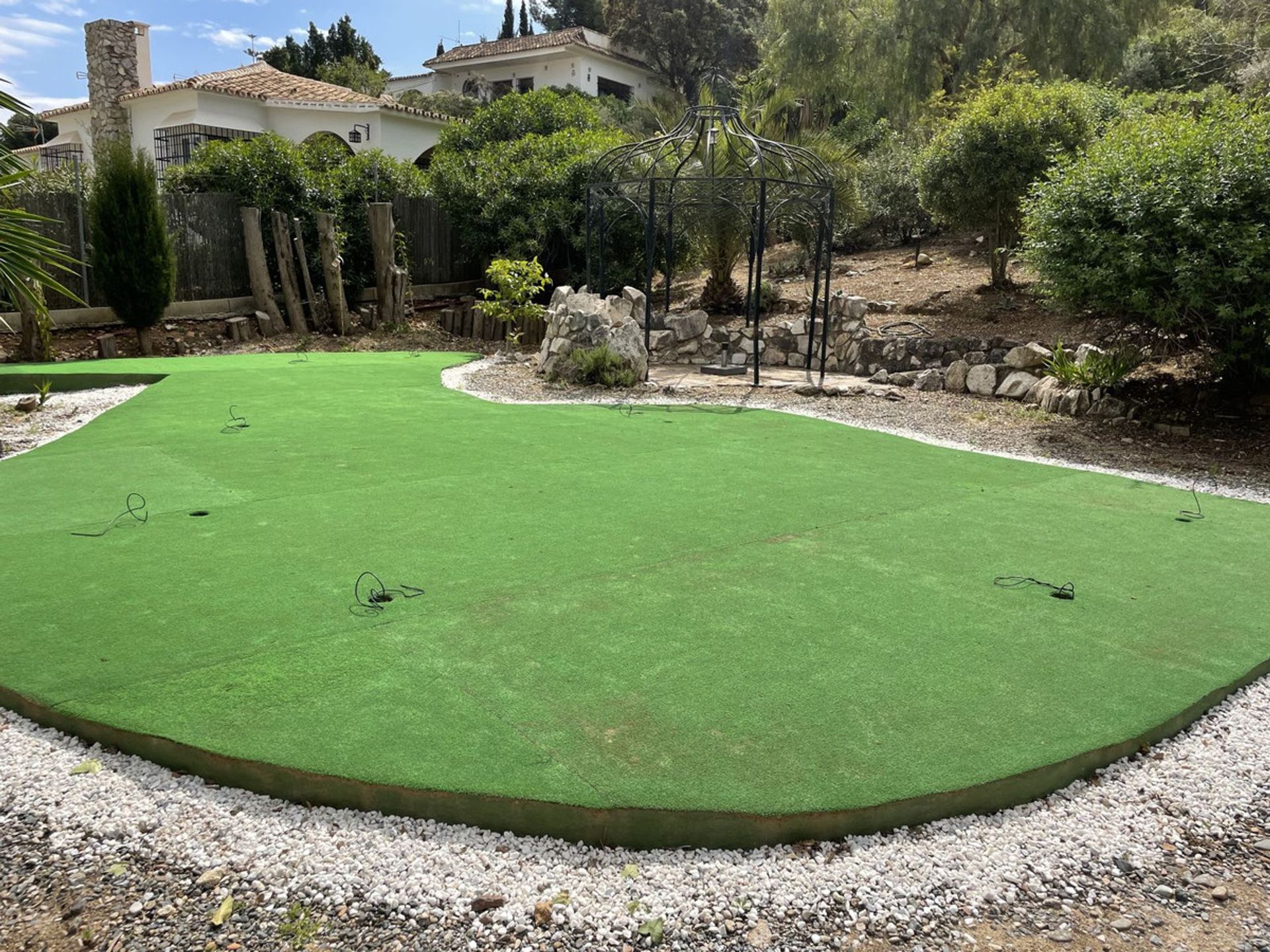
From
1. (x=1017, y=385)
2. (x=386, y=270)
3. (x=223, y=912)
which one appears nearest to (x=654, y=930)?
(x=223, y=912)

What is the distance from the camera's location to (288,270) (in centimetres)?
1302

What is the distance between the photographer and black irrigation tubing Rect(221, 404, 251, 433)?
7219 mm

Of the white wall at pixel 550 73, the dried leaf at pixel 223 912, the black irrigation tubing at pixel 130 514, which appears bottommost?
the dried leaf at pixel 223 912

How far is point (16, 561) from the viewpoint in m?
4.21

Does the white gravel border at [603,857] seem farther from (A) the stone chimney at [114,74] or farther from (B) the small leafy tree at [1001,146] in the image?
(A) the stone chimney at [114,74]

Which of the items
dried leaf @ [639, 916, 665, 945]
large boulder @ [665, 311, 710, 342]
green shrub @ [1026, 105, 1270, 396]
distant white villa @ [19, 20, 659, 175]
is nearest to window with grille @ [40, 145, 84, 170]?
distant white villa @ [19, 20, 659, 175]

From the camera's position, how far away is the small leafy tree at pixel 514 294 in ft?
41.4

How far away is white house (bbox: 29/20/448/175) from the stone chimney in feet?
0.06

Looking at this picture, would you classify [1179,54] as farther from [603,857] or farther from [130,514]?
[603,857]

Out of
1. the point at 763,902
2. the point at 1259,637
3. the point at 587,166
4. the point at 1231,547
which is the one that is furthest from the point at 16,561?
the point at 587,166

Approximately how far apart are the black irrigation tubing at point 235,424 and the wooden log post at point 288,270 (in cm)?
576

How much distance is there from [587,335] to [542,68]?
25.6 m

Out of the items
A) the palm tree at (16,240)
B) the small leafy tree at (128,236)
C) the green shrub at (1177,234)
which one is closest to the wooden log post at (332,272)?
the small leafy tree at (128,236)

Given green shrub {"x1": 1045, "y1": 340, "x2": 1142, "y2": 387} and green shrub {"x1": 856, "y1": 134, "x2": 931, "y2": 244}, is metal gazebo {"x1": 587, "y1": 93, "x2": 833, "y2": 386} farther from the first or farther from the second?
green shrub {"x1": 1045, "y1": 340, "x2": 1142, "y2": 387}
